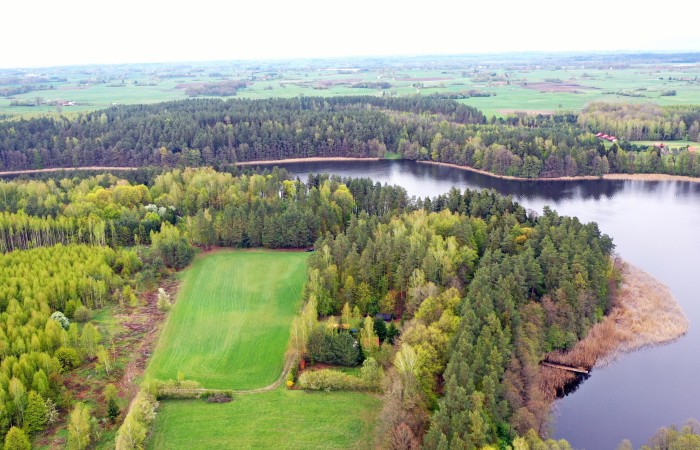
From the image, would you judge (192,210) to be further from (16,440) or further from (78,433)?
(16,440)

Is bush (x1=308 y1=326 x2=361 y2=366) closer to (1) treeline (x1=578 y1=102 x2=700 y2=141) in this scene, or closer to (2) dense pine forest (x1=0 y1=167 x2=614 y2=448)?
(2) dense pine forest (x1=0 y1=167 x2=614 y2=448)

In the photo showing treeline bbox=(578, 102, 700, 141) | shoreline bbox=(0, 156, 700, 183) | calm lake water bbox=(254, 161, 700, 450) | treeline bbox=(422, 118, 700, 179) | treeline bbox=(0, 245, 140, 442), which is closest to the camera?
treeline bbox=(0, 245, 140, 442)

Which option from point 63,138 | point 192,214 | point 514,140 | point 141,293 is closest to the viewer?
point 141,293

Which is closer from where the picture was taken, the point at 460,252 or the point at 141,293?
the point at 460,252

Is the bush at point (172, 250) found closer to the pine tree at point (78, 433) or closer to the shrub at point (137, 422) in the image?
the shrub at point (137, 422)

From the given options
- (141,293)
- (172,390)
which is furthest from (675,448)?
(141,293)

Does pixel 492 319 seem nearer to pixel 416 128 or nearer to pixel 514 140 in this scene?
pixel 514 140

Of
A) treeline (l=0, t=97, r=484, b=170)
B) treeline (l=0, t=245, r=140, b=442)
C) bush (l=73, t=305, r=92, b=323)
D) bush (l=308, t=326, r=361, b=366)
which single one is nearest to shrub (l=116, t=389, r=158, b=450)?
treeline (l=0, t=245, r=140, b=442)

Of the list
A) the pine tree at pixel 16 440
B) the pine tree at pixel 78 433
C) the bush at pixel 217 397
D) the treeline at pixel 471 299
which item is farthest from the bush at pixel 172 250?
the pine tree at pixel 16 440
